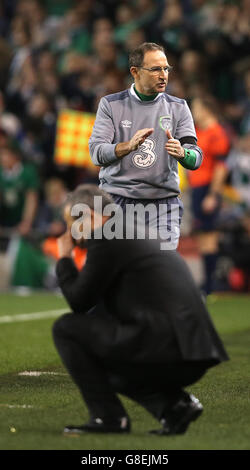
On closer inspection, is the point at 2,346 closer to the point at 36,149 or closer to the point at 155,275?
the point at 155,275

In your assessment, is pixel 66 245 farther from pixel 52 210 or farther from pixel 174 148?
pixel 52 210

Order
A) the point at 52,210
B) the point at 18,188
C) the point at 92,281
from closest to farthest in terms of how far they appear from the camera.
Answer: the point at 92,281, the point at 52,210, the point at 18,188

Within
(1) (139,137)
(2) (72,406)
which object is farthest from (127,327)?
(1) (139,137)

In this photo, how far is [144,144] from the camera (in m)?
6.11

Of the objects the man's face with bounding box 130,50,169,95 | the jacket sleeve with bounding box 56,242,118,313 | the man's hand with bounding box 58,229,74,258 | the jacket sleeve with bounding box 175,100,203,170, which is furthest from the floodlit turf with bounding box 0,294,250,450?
the man's face with bounding box 130,50,169,95

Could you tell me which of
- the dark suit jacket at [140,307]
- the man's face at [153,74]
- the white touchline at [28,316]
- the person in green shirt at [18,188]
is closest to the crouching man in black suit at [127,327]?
the dark suit jacket at [140,307]

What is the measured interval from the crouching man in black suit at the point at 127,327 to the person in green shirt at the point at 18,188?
32.9ft

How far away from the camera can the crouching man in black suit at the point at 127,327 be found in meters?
4.50

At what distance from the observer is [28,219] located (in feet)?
48.7

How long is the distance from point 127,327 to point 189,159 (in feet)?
5.33

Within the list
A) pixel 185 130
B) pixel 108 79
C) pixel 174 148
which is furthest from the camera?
pixel 108 79

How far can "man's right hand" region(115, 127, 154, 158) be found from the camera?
5598mm
